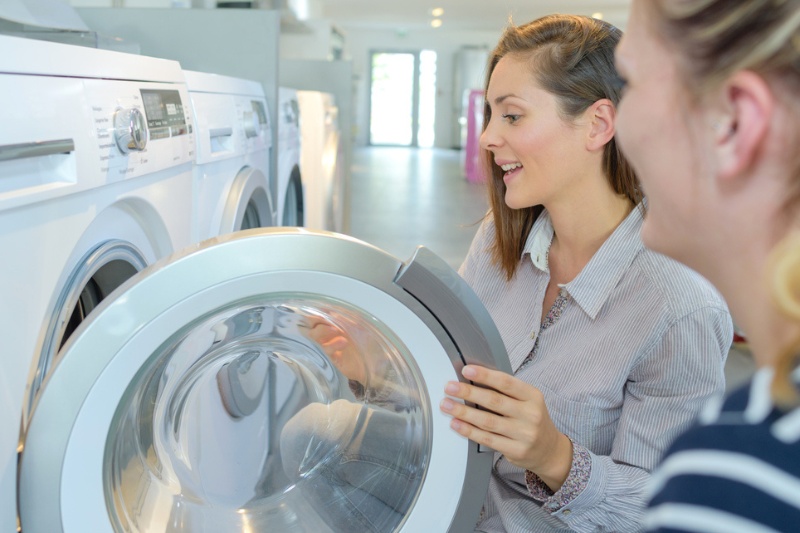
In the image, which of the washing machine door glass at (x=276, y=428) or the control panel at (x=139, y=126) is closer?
the washing machine door glass at (x=276, y=428)

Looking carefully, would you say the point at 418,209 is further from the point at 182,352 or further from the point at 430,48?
the point at 430,48

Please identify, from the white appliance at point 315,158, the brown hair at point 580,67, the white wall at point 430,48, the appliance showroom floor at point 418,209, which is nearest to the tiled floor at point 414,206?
the appliance showroom floor at point 418,209

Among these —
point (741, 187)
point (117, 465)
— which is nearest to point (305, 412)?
point (117, 465)

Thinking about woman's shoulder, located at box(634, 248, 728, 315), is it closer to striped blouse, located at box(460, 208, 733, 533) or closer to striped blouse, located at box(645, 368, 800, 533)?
striped blouse, located at box(460, 208, 733, 533)

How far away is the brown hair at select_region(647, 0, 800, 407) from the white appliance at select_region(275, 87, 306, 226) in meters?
2.04

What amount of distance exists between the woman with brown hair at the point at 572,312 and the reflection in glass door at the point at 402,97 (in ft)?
45.8

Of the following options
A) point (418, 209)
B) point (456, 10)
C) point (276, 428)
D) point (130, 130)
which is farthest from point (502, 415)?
point (456, 10)

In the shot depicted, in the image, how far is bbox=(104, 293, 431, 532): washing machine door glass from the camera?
912 mm

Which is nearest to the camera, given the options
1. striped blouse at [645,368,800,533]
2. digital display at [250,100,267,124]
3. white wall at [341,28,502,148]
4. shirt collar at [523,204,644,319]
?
striped blouse at [645,368,800,533]

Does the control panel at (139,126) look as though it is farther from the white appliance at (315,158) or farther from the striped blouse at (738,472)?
the white appliance at (315,158)

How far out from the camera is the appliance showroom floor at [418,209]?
14.8 feet

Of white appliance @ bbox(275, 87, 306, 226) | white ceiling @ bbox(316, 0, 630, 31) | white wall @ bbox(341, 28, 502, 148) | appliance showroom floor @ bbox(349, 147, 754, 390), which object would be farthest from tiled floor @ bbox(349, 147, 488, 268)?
white wall @ bbox(341, 28, 502, 148)

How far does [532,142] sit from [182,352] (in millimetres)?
545

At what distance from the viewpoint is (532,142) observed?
1119 mm
